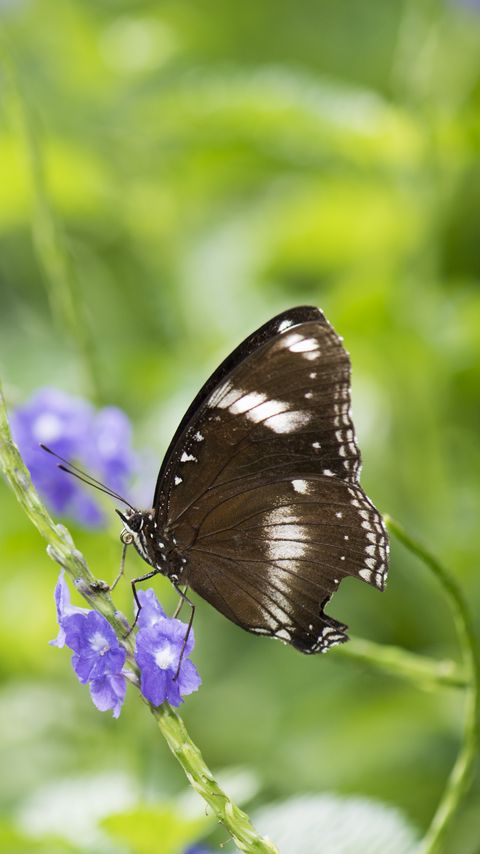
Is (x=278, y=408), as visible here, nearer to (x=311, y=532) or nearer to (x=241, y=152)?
(x=311, y=532)

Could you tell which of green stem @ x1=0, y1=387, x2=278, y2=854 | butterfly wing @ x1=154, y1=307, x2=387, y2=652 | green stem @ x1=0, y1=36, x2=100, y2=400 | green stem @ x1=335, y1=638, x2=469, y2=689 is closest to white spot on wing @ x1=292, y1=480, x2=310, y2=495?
butterfly wing @ x1=154, y1=307, x2=387, y2=652

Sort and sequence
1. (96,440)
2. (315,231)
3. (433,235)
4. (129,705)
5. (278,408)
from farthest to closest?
(315,231), (433,235), (129,705), (96,440), (278,408)

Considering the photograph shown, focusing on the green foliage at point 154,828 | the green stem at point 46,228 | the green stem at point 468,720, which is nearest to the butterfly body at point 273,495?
the green stem at point 468,720

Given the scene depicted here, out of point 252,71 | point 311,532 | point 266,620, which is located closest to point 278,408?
point 311,532

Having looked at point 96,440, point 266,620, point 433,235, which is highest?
point 433,235

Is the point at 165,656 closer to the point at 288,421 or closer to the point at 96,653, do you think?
the point at 96,653

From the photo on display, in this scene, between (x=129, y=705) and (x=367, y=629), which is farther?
(x=367, y=629)
